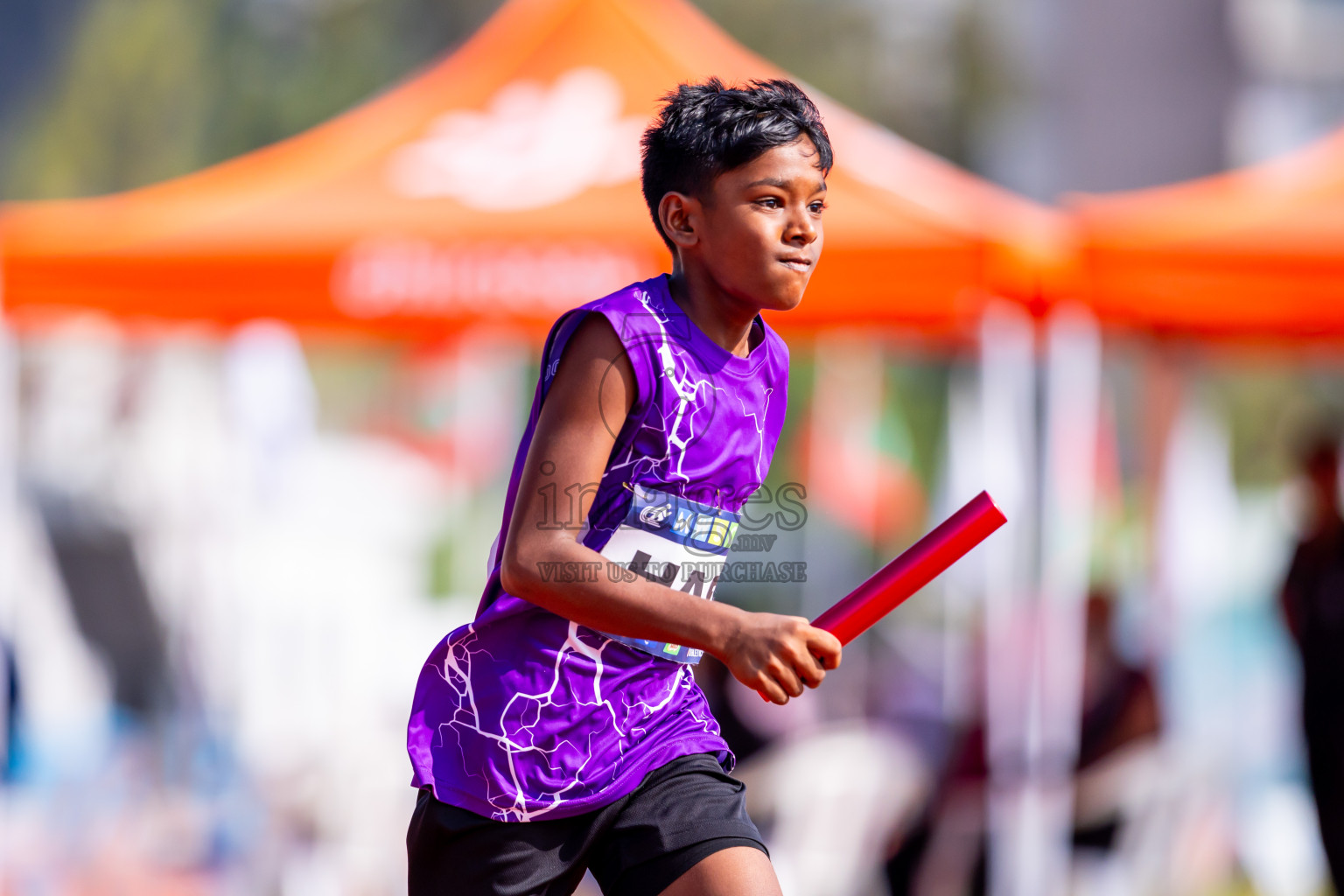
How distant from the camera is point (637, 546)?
1609 mm

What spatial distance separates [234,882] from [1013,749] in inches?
106

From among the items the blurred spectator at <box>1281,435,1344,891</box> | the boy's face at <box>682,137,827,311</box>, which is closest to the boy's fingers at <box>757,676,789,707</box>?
the boy's face at <box>682,137,827,311</box>

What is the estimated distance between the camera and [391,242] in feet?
12.8

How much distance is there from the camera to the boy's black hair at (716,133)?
162 centimetres

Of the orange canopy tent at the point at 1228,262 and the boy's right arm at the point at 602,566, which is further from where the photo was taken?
the orange canopy tent at the point at 1228,262

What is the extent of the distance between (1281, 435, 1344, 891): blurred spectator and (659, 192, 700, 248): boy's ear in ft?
11.9

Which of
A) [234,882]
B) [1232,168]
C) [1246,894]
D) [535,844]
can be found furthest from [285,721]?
[1232,168]

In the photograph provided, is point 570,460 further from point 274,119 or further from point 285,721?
point 274,119

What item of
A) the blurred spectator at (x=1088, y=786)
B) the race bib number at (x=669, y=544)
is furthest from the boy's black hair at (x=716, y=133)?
the blurred spectator at (x=1088, y=786)

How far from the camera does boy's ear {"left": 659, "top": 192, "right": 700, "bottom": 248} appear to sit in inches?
65.2

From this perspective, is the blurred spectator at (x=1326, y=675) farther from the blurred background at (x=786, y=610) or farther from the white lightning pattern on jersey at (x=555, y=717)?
the white lightning pattern on jersey at (x=555, y=717)

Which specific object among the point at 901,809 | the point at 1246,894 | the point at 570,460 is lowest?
the point at 1246,894

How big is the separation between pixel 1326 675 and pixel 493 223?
302 cm

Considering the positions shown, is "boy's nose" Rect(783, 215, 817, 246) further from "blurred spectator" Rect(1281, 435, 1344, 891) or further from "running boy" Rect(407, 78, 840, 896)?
"blurred spectator" Rect(1281, 435, 1344, 891)
